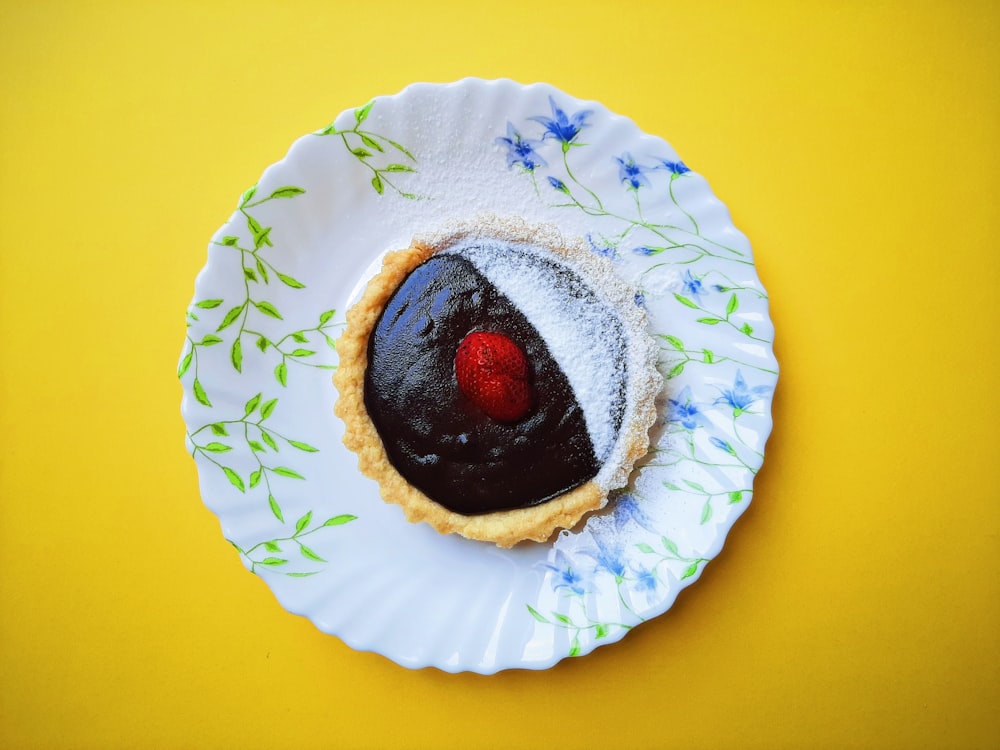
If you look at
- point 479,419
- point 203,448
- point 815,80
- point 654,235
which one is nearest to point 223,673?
point 203,448

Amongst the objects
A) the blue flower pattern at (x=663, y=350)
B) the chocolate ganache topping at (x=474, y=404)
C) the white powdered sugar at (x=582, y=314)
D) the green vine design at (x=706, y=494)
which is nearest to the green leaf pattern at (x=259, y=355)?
the chocolate ganache topping at (x=474, y=404)

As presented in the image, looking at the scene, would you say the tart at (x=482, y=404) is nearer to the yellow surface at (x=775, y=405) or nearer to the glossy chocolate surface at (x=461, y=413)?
the glossy chocolate surface at (x=461, y=413)

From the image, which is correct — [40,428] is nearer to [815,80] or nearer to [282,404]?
[282,404]

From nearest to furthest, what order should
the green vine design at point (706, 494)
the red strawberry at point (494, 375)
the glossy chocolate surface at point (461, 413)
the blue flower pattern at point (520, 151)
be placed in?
the red strawberry at point (494, 375)
the glossy chocolate surface at point (461, 413)
the green vine design at point (706, 494)
the blue flower pattern at point (520, 151)

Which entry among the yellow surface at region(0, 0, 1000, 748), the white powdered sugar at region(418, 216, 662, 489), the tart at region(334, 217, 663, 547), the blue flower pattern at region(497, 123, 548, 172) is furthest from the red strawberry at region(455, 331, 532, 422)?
the yellow surface at region(0, 0, 1000, 748)

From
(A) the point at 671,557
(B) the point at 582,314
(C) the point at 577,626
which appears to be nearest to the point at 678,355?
(B) the point at 582,314

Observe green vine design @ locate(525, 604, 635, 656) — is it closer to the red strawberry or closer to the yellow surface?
the yellow surface
